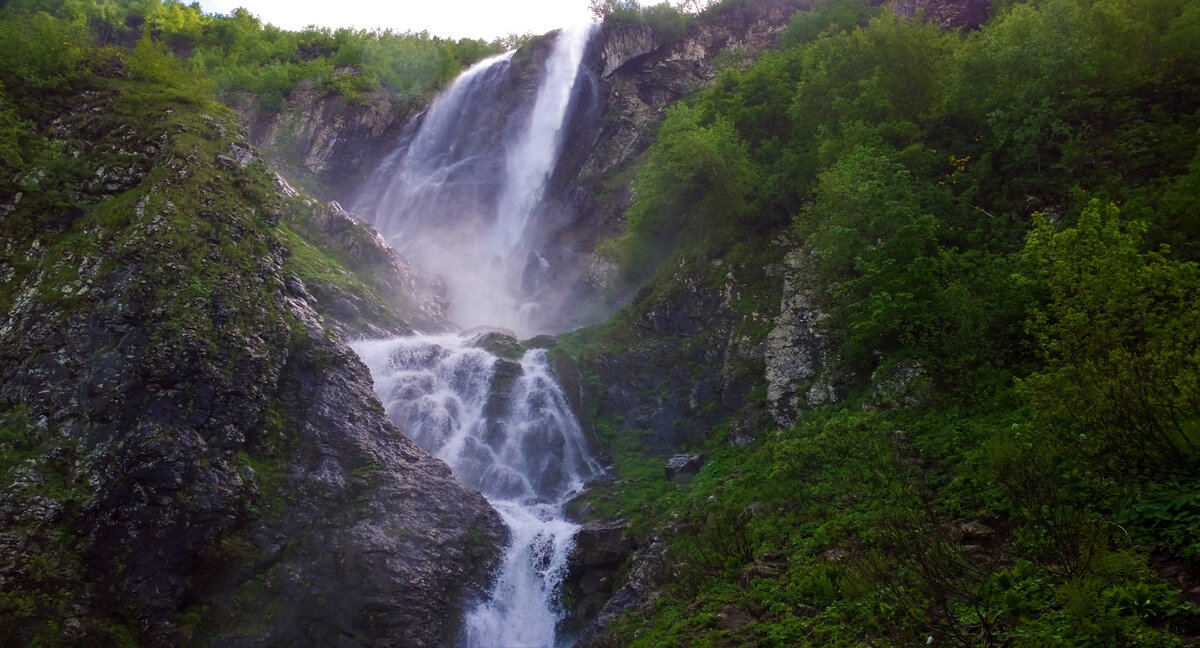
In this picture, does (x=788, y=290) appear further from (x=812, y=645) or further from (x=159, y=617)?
(x=159, y=617)

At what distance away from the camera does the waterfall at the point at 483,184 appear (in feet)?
134

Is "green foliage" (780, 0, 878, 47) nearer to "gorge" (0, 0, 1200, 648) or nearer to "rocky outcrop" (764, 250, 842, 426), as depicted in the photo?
"gorge" (0, 0, 1200, 648)

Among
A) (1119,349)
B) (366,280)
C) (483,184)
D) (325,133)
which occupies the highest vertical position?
(325,133)

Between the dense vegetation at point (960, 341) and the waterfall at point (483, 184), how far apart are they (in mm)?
15448

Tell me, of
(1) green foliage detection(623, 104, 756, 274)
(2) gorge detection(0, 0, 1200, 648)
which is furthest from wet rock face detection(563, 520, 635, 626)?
A: (1) green foliage detection(623, 104, 756, 274)

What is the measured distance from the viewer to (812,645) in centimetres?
Result: 757

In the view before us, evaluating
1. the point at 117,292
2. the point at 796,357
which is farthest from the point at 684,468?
the point at 117,292

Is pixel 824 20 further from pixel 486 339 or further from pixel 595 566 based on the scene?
pixel 595 566

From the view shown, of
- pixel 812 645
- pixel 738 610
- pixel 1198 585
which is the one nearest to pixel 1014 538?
pixel 1198 585

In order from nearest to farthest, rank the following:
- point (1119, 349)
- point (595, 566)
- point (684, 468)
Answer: point (1119, 349)
point (595, 566)
point (684, 468)

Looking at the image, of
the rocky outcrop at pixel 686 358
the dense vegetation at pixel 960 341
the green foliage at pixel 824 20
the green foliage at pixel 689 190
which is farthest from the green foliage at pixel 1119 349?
the green foliage at pixel 824 20

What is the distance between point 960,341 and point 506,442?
50.9ft

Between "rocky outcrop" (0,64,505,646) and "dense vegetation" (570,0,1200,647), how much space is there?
6.44 metres

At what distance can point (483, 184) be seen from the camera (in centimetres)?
4394
